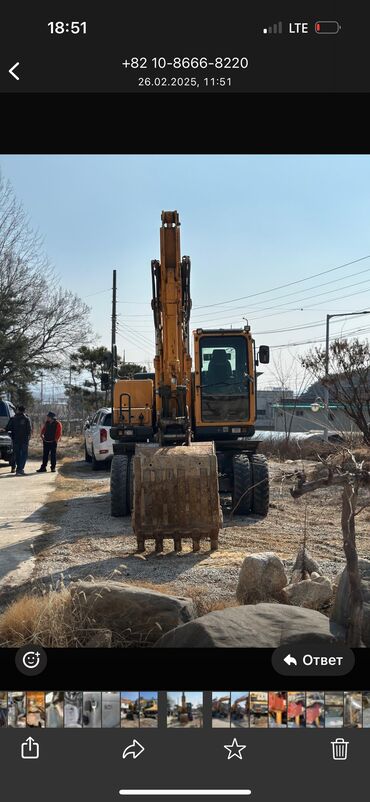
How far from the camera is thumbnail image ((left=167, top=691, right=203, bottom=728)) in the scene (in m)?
2.21

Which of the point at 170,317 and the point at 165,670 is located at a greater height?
the point at 170,317

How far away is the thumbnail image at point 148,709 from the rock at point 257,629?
619 mm

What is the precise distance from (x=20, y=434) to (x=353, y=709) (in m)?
17.6

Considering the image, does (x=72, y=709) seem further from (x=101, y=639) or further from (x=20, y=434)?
(x=20, y=434)

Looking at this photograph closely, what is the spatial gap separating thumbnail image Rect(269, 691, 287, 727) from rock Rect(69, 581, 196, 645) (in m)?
2.31

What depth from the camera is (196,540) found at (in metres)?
8.73

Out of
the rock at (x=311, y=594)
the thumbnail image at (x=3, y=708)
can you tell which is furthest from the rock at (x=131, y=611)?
the thumbnail image at (x=3, y=708)
